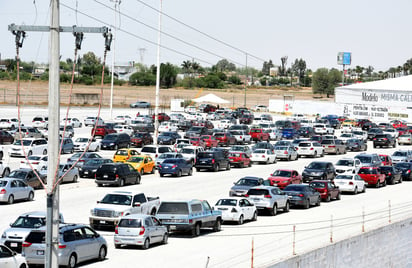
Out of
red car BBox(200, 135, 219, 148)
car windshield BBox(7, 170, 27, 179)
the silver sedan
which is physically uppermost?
red car BBox(200, 135, 219, 148)

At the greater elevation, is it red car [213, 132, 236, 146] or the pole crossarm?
the pole crossarm

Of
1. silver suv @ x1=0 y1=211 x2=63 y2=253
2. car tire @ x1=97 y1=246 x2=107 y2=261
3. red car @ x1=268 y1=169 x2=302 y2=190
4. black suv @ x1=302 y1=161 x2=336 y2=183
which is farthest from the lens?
black suv @ x1=302 y1=161 x2=336 y2=183

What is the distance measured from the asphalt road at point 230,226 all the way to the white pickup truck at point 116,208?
582mm

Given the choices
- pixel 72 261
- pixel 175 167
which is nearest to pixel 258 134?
pixel 175 167

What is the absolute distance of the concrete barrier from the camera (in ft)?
85.4

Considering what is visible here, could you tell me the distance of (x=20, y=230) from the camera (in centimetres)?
2503

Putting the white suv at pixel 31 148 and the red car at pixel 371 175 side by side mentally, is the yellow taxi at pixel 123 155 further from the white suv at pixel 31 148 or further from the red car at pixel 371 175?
the red car at pixel 371 175

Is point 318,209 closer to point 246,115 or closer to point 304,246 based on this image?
point 304,246

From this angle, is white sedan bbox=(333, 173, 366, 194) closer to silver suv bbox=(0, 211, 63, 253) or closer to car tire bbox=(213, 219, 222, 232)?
car tire bbox=(213, 219, 222, 232)

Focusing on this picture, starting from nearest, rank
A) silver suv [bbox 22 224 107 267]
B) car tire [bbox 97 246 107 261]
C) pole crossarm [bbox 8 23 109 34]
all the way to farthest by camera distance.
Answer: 1. pole crossarm [bbox 8 23 109 34]
2. silver suv [bbox 22 224 107 267]
3. car tire [bbox 97 246 107 261]

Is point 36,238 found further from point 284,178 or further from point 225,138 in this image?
point 225,138

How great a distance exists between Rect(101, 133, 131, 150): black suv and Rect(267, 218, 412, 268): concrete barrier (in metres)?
32.6

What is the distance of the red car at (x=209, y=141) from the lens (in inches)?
2614

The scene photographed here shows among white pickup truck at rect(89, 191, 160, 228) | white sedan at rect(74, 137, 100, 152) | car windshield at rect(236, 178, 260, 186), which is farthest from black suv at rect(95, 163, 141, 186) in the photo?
white sedan at rect(74, 137, 100, 152)
